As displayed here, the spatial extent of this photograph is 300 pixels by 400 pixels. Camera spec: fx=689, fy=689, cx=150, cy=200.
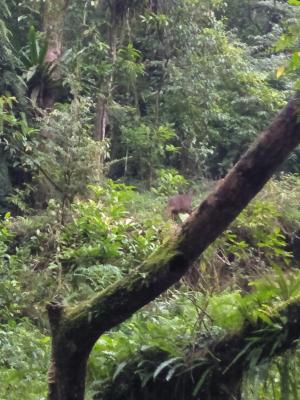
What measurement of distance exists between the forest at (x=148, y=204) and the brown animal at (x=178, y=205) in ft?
0.12

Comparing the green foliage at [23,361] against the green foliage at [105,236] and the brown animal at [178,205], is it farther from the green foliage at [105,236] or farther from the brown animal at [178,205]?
the brown animal at [178,205]

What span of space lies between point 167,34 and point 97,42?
1.75m

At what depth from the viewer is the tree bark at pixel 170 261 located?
3.52m

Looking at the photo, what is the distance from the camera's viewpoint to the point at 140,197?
35.8 feet


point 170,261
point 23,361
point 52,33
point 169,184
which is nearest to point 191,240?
point 170,261

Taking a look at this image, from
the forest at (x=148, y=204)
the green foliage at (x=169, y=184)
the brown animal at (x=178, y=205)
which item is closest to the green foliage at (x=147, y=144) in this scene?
the forest at (x=148, y=204)

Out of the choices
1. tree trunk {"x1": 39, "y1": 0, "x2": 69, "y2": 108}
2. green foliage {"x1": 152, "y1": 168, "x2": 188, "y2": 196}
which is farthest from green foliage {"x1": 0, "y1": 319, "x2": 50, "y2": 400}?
tree trunk {"x1": 39, "y1": 0, "x2": 69, "y2": 108}

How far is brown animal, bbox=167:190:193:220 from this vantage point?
984 cm

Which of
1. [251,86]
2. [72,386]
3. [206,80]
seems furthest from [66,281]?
[251,86]

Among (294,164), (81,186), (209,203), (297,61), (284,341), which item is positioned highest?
(297,61)

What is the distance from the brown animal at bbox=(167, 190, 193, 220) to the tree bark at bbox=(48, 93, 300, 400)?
18.7 ft

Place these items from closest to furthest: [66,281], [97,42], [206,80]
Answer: [66,281]
[97,42]
[206,80]

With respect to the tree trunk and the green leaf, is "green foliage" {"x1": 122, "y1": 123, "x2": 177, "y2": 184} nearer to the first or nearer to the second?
the tree trunk

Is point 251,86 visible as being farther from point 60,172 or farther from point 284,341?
point 284,341
